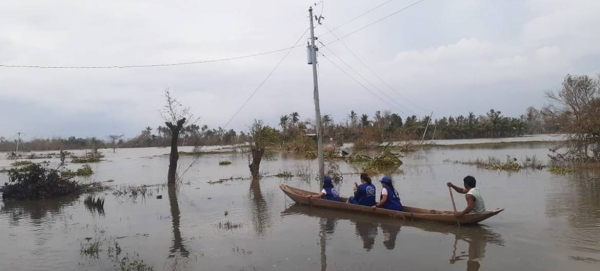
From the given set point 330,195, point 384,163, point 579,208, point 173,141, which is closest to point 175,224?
point 330,195

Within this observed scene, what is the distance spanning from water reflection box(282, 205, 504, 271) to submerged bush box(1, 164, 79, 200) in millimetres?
12580

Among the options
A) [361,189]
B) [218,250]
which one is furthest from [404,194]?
[218,250]

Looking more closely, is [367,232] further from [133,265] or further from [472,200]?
[133,265]

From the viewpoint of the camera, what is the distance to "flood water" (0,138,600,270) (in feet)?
26.7

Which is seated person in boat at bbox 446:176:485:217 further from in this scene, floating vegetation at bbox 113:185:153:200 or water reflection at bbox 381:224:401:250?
floating vegetation at bbox 113:185:153:200

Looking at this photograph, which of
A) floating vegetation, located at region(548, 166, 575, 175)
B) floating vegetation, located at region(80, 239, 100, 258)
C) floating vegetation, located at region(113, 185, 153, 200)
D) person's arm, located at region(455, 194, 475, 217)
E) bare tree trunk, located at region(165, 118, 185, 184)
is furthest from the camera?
bare tree trunk, located at region(165, 118, 185, 184)

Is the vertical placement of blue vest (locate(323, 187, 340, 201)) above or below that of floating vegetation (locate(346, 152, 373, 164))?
below

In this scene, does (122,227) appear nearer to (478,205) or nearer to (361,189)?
(361,189)

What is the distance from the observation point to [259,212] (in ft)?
45.9

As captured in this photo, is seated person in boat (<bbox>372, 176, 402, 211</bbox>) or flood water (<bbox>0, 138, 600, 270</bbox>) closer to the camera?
flood water (<bbox>0, 138, 600, 270</bbox>)

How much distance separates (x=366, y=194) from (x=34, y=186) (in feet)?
47.0

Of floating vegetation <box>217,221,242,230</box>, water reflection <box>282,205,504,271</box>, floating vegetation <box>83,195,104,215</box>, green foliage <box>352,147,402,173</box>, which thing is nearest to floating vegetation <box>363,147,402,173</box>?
green foliage <box>352,147,402,173</box>

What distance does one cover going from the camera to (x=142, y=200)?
58.0 ft

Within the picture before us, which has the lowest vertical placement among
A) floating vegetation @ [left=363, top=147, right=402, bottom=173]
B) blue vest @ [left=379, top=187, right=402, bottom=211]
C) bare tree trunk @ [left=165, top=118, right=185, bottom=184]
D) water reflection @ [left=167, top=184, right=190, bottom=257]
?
water reflection @ [left=167, top=184, right=190, bottom=257]
